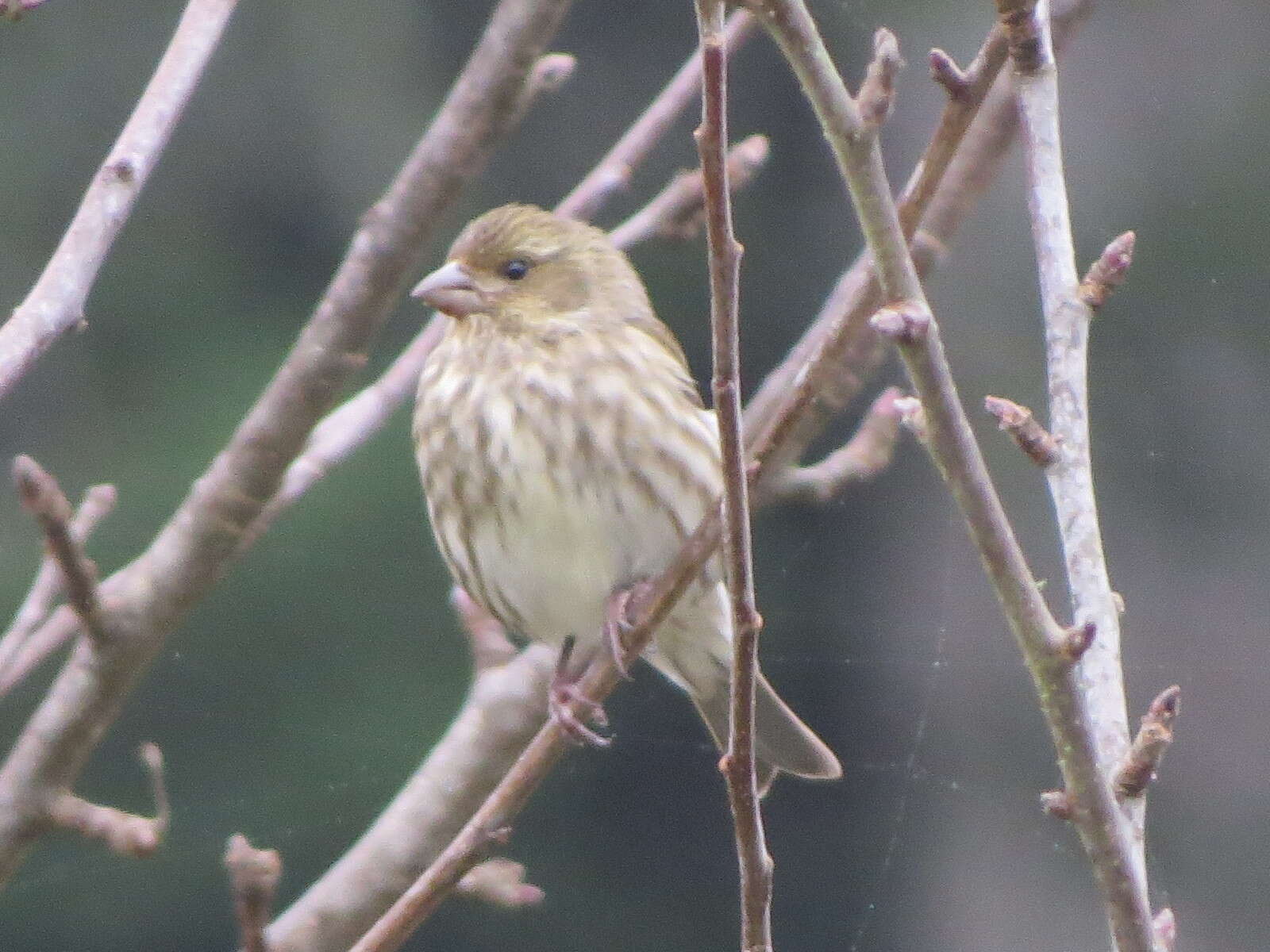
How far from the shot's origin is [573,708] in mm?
2602

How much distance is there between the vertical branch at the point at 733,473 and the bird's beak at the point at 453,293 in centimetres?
153

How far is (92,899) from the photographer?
304 inches

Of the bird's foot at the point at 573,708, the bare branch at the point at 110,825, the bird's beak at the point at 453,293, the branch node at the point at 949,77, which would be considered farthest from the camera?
the bird's beak at the point at 453,293

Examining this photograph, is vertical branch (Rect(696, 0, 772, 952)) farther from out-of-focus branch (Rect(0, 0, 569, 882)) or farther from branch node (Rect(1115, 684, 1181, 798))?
out-of-focus branch (Rect(0, 0, 569, 882))

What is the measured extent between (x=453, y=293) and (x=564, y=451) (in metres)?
0.39

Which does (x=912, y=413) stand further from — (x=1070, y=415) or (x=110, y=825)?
(x=110, y=825)

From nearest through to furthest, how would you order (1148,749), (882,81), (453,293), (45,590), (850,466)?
1. (882,81)
2. (1148,749)
3. (45,590)
4. (850,466)
5. (453,293)

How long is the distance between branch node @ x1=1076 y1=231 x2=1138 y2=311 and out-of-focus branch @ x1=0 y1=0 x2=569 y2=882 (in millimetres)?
596

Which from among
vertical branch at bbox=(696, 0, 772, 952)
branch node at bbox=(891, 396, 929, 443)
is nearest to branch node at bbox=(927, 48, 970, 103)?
vertical branch at bbox=(696, 0, 772, 952)

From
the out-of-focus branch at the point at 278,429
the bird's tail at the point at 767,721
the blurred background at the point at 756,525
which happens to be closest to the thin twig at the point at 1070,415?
the out-of-focus branch at the point at 278,429

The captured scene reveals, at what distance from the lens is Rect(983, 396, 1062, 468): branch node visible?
1.65 meters

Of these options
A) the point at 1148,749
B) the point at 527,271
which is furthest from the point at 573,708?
the point at 1148,749

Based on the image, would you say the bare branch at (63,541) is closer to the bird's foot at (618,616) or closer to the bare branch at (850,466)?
the bird's foot at (618,616)

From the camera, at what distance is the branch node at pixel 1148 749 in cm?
158
